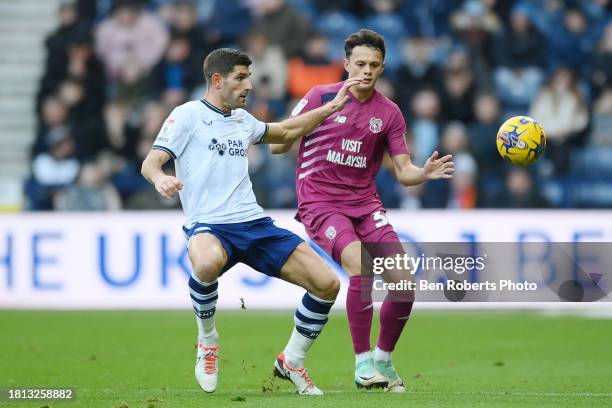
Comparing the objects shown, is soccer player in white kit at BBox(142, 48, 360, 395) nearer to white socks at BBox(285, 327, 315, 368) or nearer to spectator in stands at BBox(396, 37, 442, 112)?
white socks at BBox(285, 327, 315, 368)

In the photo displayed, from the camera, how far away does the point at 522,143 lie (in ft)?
29.6

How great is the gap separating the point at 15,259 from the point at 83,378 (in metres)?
6.20

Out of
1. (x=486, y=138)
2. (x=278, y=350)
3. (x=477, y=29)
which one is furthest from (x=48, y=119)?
(x=278, y=350)

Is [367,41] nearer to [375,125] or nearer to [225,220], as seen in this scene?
[375,125]

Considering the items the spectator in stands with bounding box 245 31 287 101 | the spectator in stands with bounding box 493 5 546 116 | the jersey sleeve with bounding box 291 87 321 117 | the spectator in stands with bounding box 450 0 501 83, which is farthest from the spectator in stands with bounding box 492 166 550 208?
the jersey sleeve with bounding box 291 87 321 117

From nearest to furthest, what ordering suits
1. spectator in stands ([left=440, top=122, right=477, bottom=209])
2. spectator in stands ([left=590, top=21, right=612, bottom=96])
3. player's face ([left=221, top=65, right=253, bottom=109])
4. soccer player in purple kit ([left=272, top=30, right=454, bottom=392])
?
player's face ([left=221, top=65, right=253, bottom=109])
soccer player in purple kit ([left=272, top=30, right=454, bottom=392])
spectator in stands ([left=440, top=122, right=477, bottom=209])
spectator in stands ([left=590, top=21, right=612, bottom=96])

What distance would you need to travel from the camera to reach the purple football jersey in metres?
9.33

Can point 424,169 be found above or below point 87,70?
above

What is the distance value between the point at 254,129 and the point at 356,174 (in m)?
0.94

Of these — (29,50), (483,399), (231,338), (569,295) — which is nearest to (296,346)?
(483,399)

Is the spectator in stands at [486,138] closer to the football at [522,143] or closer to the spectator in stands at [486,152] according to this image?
the spectator in stands at [486,152]

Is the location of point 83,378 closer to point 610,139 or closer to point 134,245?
point 134,245

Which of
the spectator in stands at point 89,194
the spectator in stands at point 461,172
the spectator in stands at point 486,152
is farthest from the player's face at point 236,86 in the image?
the spectator in stands at point 89,194

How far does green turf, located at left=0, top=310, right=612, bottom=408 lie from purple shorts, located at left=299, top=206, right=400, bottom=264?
1.05m
